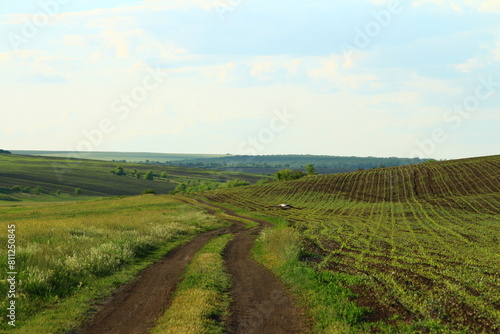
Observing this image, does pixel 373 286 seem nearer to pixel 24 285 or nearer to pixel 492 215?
pixel 24 285

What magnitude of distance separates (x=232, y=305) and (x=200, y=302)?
1.31m

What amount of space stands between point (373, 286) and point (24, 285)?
14.5 meters

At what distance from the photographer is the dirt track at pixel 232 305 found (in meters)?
13.5

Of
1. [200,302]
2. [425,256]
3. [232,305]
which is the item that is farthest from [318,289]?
[425,256]

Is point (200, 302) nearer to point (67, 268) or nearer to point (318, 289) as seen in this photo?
point (318, 289)

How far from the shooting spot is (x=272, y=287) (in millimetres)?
19203

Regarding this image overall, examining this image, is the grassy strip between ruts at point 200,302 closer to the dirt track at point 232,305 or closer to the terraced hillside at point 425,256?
the dirt track at point 232,305

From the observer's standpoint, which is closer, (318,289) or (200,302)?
→ (200,302)

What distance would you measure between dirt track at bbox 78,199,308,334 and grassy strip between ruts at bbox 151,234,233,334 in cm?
39

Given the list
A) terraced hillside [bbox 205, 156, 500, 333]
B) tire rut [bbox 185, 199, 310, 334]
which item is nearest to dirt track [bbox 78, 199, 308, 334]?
tire rut [bbox 185, 199, 310, 334]

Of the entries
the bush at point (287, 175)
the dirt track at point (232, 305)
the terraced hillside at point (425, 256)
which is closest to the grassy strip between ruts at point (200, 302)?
the dirt track at point (232, 305)

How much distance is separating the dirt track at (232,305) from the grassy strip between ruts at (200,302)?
0.39 meters

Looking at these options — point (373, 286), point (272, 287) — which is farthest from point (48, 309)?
point (373, 286)

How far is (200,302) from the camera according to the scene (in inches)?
617
